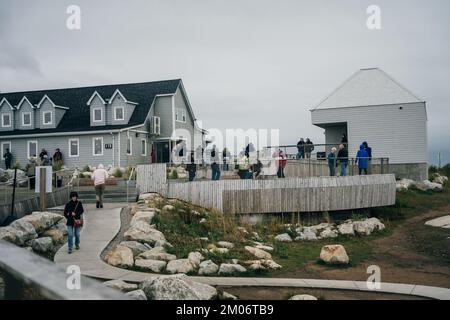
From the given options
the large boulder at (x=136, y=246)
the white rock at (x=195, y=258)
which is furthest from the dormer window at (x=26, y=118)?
the white rock at (x=195, y=258)

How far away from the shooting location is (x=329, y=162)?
22.4 meters

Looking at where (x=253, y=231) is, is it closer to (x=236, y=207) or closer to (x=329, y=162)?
(x=236, y=207)

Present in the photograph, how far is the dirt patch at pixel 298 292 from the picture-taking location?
32.8ft

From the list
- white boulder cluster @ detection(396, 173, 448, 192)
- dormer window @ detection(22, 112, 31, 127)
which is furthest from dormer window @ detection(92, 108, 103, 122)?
white boulder cluster @ detection(396, 173, 448, 192)

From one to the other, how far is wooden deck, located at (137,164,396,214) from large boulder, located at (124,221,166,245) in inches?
216

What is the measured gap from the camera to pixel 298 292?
1055cm

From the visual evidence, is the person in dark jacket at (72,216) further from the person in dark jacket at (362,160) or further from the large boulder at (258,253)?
the person in dark jacket at (362,160)

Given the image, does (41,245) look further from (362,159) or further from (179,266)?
(362,159)

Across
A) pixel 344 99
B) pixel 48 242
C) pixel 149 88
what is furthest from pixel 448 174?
pixel 48 242

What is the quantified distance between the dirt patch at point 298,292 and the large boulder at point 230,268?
1784 mm

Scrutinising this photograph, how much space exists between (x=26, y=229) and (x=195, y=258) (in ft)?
18.2

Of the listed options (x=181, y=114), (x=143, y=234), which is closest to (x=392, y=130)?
(x=181, y=114)
